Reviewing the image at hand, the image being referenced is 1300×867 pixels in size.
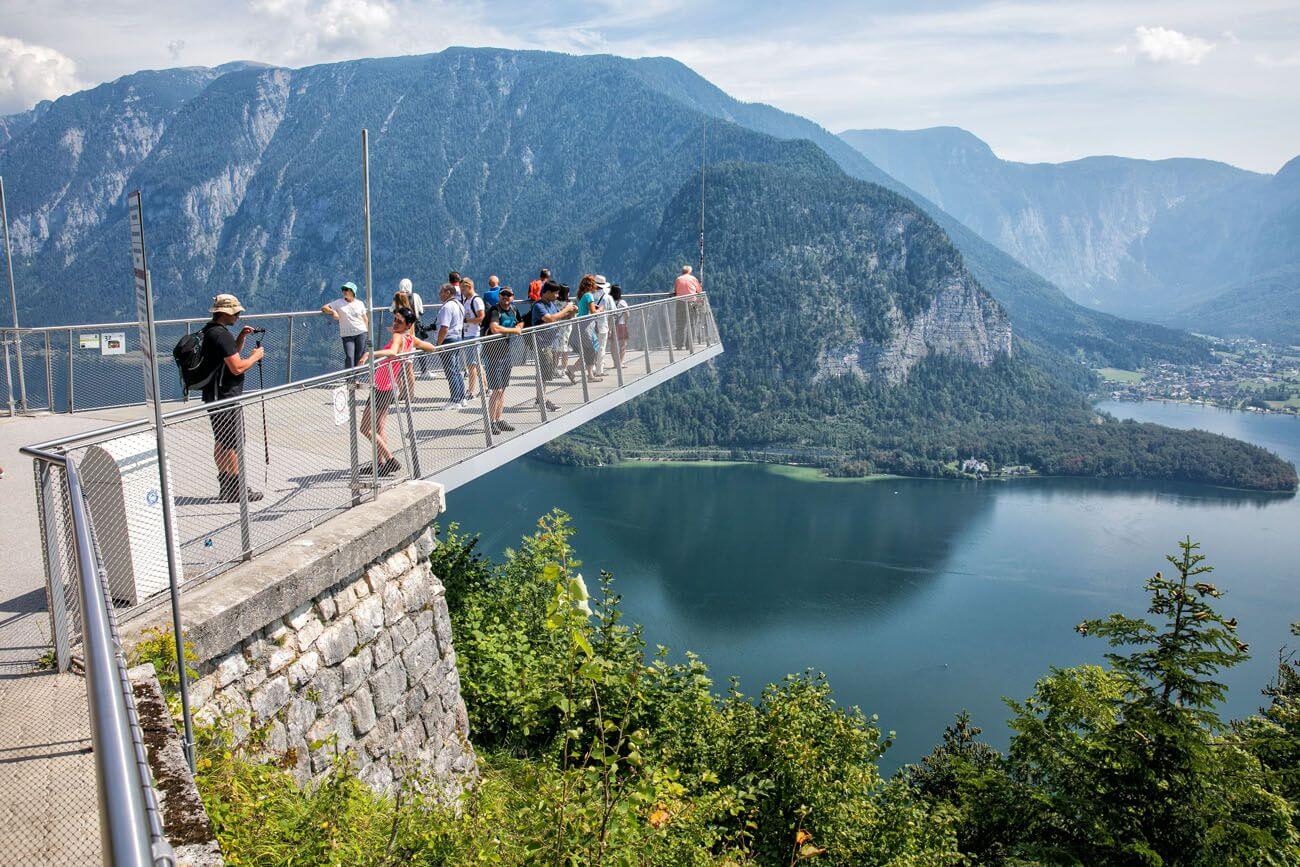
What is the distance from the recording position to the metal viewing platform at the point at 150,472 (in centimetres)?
338

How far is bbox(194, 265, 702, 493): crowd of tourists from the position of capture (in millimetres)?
7027

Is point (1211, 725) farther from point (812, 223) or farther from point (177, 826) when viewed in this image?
point (812, 223)

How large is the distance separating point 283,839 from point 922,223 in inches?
8057

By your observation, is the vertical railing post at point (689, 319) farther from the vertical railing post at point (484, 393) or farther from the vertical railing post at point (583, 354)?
the vertical railing post at point (484, 393)

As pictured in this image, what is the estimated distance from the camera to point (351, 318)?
10.2 meters

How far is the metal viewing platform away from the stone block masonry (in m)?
0.34

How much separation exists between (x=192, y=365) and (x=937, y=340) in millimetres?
189863

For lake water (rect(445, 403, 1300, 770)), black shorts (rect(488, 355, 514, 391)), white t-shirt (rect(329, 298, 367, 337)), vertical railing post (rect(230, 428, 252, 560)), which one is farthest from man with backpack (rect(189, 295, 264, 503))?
lake water (rect(445, 403, 1300, 770))

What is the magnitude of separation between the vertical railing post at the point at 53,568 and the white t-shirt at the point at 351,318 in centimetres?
565

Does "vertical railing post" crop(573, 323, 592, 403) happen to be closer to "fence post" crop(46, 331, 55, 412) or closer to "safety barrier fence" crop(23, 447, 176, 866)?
"fence post" crop(46, 331, 55, 412)

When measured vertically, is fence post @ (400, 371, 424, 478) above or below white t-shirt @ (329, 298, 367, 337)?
below

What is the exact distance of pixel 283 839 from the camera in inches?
170

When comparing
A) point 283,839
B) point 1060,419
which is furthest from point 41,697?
point 1060,419

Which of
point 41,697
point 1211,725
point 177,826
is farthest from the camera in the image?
point 1211,725
